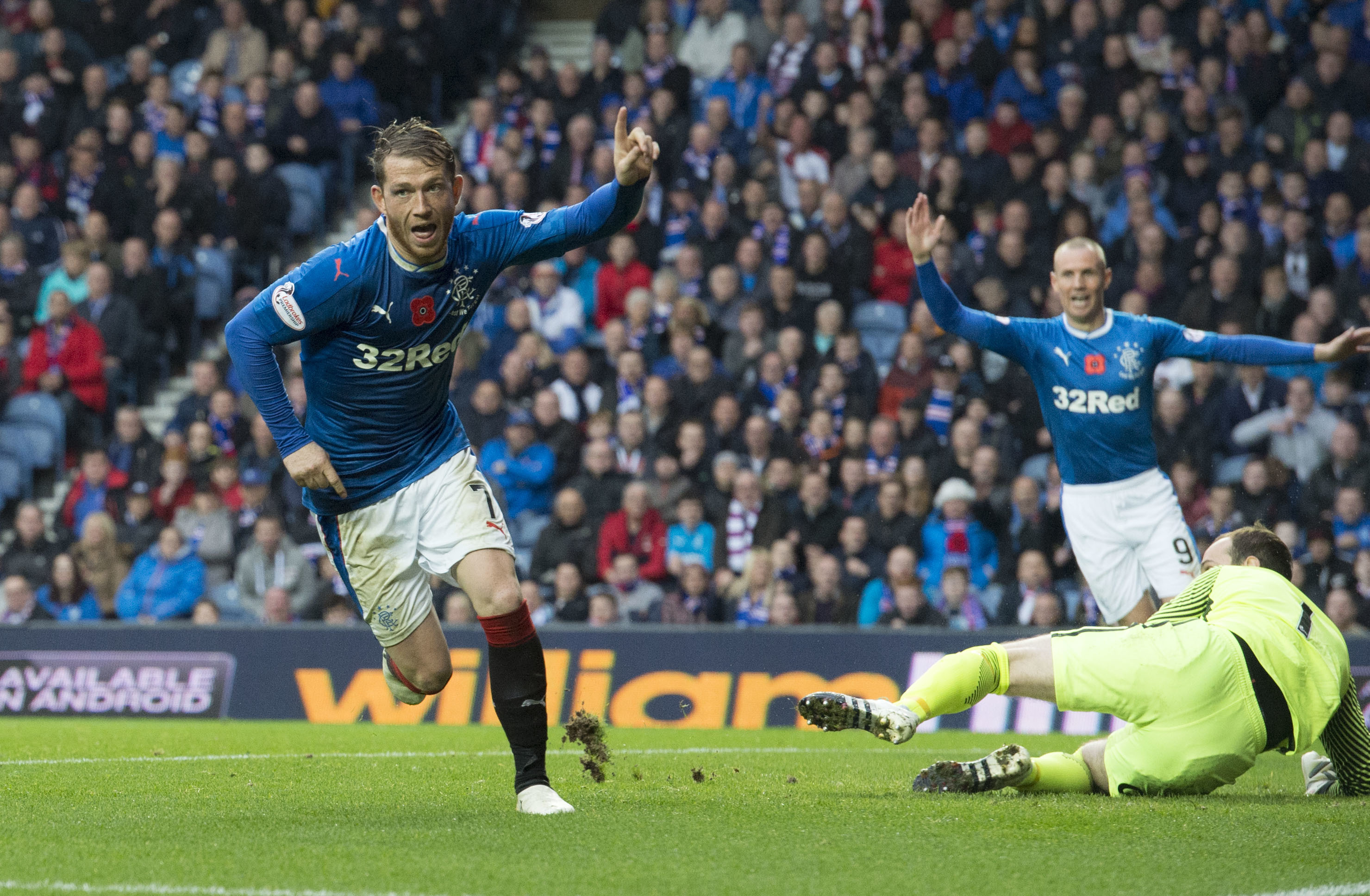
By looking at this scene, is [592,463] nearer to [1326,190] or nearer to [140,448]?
[140,448]

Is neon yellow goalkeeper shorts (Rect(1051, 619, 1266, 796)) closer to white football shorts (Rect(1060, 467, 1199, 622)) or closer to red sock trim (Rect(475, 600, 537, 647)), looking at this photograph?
red sock trim (Rect(475, 600, 537, 647))

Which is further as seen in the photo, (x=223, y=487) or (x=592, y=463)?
(x=223, y=487)

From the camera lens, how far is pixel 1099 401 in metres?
8.50

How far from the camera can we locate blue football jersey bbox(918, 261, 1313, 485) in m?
8.49

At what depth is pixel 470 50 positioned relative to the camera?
65.3 feet

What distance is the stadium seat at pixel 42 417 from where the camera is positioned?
669 inches

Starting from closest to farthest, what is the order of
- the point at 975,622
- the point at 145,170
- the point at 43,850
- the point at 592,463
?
the point at 43,850 → the point at 975,622 → the point at 592,463 → the point at 145,170

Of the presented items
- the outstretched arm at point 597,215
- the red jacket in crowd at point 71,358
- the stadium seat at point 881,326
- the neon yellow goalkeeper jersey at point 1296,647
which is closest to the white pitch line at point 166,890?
the outstretched arm at point 597,215

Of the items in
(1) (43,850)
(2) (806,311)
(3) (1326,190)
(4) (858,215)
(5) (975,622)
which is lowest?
(5) (975,622)

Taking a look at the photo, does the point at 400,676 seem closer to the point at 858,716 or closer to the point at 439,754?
the point at 439,754

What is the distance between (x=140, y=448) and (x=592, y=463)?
16.3ft

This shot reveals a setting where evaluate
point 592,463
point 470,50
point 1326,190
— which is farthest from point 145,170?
point 1326,190

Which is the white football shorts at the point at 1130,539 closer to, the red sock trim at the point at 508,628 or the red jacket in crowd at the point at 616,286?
the red sock trim at the point at 508,628

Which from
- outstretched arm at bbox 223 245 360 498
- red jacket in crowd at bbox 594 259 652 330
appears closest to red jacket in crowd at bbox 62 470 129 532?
red jacket in crowd at bbox 594 259 652 330
